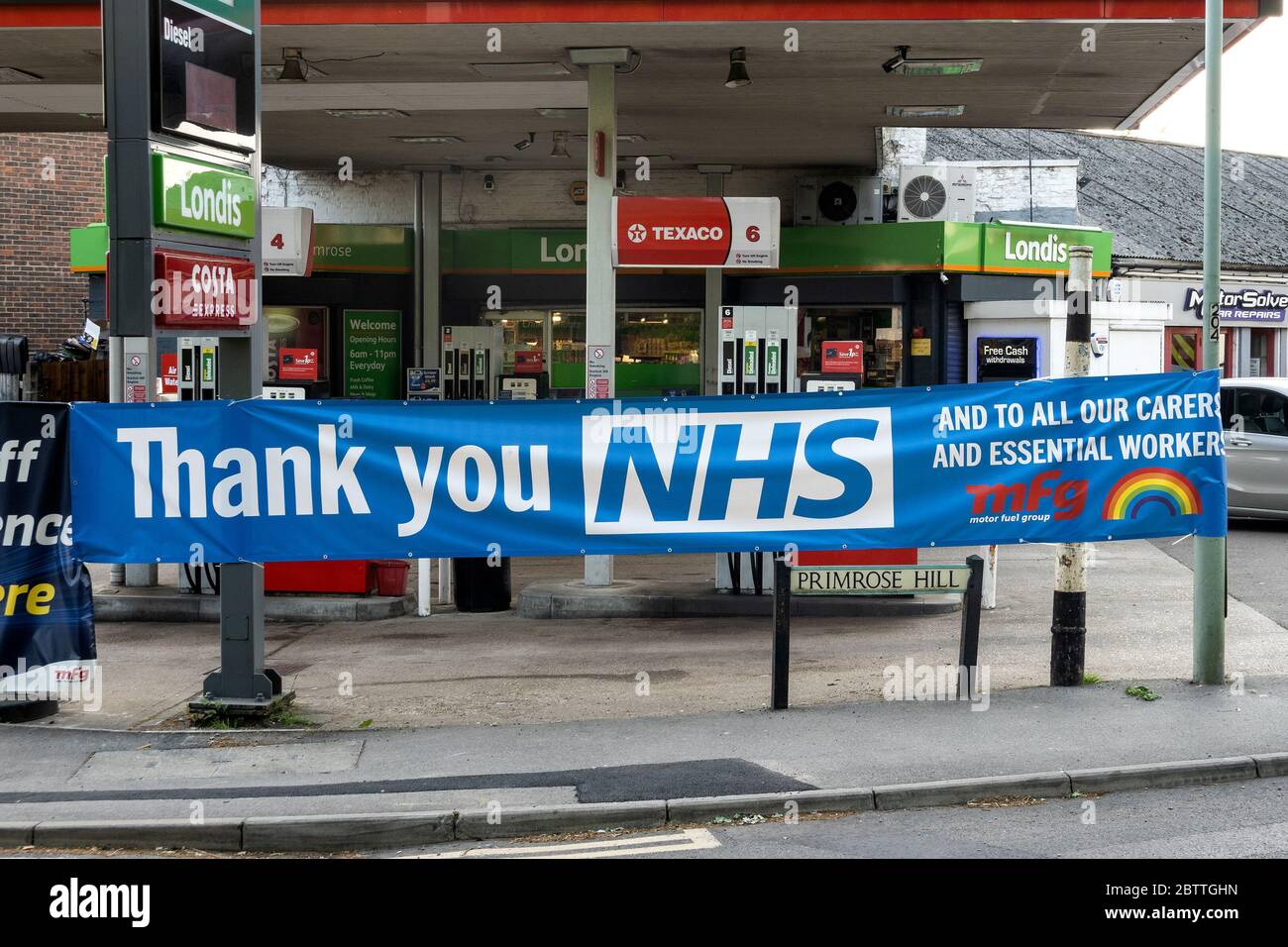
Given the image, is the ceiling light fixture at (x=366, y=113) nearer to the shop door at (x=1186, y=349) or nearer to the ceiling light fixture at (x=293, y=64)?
the ceiling light fixture at (x=293, y=64)

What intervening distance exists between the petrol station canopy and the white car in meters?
4.32

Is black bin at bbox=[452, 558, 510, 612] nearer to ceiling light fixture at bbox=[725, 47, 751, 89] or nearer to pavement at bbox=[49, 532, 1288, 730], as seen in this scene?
pavement at bbox=[49, 532, 1288, 730]

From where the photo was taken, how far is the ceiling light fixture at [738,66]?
1347 centimetres

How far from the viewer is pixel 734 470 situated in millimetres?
9305

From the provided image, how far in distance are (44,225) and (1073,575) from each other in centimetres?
2474

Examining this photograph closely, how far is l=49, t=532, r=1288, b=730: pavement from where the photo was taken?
979cm

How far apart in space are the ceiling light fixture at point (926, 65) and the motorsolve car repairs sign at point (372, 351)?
1098cm

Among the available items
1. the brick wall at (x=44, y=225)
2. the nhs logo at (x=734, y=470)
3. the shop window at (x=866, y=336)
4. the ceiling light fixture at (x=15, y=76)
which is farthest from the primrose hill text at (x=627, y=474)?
the brick wall at (x=44, y=225)

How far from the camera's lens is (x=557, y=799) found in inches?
290

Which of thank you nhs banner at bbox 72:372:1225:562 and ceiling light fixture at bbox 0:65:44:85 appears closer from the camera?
thank you nhs banner at bbox 72:372:1225:562

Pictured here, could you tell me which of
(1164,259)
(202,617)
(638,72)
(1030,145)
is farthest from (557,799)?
(1030,145)

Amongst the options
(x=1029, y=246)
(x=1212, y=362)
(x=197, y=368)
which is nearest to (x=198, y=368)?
(x=197, y=368)

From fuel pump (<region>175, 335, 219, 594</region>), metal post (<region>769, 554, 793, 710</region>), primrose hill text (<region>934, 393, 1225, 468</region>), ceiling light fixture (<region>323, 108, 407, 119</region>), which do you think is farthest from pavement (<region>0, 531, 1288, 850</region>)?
ceiling light fixture (<region>323, 108, 407, 119</region>)

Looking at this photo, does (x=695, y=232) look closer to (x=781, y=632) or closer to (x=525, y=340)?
(x=781, y=632)
